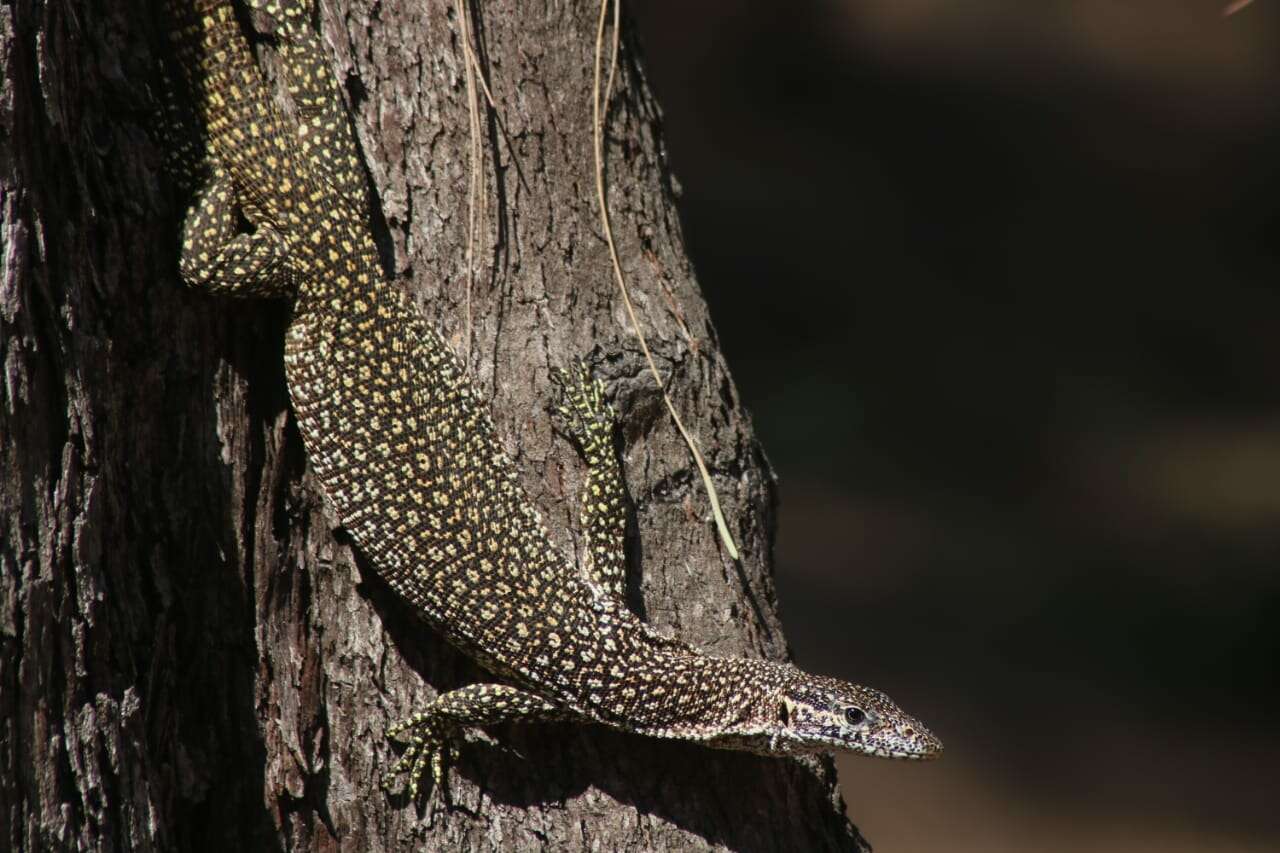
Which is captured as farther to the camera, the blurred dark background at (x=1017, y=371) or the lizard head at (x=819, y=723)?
the blurred dark background at (x=1017, y=371)

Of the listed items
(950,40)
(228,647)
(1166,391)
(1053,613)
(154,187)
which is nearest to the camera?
(154,187)

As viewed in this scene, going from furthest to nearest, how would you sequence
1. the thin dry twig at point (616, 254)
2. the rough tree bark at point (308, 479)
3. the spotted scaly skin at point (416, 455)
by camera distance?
1. the thin dry twig at point (616, 254)
2. the spotted scaly skin at point (416, 455)
3. the rough tree bark at point (308, 479)

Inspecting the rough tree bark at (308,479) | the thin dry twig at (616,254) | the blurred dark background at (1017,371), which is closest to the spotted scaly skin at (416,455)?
the rough tree bark at (308,479)

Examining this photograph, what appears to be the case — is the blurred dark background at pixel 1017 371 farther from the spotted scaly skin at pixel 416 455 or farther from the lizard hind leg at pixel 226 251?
the lizard hind leg at pixel 226 251

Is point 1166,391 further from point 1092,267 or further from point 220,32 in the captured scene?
point 220,32

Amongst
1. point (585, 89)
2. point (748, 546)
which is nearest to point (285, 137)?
point (585, 89)

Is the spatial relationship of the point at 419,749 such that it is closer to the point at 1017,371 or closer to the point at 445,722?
the point at 445,722
